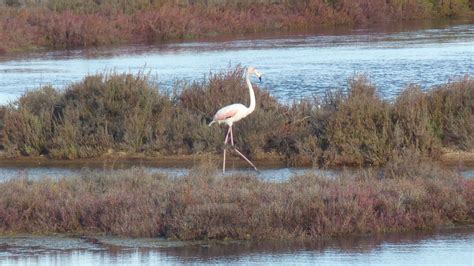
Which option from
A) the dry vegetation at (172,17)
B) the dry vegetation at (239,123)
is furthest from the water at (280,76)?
the dry vegetation at (172,17)

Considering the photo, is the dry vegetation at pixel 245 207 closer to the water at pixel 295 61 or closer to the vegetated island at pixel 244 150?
the vegetated island at pixel 244 150

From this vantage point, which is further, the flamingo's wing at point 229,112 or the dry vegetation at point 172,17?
the dry vegetation at point 172,17

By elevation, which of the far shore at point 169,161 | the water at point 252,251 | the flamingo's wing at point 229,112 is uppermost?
the flamingo's wing at point 229,112

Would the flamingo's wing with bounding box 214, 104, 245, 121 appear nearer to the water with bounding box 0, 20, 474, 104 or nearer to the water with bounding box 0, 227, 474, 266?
the water with bounding box 0, 227, 474, 266

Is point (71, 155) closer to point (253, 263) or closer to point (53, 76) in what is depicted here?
point (253, 263)

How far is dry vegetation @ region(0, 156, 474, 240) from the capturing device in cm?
1338

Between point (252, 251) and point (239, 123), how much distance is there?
7.96 m

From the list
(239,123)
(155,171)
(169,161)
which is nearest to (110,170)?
(155,171)

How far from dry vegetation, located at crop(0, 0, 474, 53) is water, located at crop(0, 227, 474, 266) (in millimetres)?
36203

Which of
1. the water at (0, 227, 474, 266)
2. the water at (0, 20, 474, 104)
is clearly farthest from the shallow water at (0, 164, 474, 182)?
the water at (0, 20, 474, 104)

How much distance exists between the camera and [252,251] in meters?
12.9

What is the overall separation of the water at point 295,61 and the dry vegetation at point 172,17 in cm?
386

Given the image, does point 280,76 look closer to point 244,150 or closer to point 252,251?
point 244,150

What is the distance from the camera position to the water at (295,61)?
104 ft
